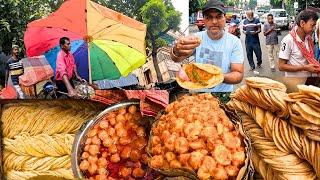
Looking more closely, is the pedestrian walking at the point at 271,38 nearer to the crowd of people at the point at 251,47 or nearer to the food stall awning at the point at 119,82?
the crowd of people at the point at 251,47

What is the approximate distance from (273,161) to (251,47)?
119 centimetres

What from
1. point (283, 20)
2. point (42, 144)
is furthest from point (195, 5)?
point (42, 144)

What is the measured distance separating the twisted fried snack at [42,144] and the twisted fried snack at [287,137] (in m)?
1.20

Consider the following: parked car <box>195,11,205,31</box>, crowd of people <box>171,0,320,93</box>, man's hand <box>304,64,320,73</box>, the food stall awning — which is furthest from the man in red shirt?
man's hand <box>304,64,320,73</box>

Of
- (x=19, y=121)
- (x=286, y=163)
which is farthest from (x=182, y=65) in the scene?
(x=19, y=121)

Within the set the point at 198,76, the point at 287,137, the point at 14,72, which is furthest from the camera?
the point at 14,72

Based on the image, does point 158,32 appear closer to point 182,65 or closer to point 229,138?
point 182,65

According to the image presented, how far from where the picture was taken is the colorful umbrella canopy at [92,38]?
283 cm

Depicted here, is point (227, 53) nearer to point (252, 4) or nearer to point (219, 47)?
point (219, 47)

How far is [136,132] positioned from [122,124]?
95 millimetres

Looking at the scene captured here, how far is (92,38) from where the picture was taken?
2.84m

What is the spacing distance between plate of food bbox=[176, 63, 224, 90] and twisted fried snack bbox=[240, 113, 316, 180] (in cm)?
30

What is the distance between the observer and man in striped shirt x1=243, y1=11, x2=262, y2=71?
331cm

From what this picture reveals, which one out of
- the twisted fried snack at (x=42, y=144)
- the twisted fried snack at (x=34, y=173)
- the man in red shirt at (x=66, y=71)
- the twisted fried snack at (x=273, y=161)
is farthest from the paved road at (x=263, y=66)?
the twisted fried snack at (x=34, y=173)
